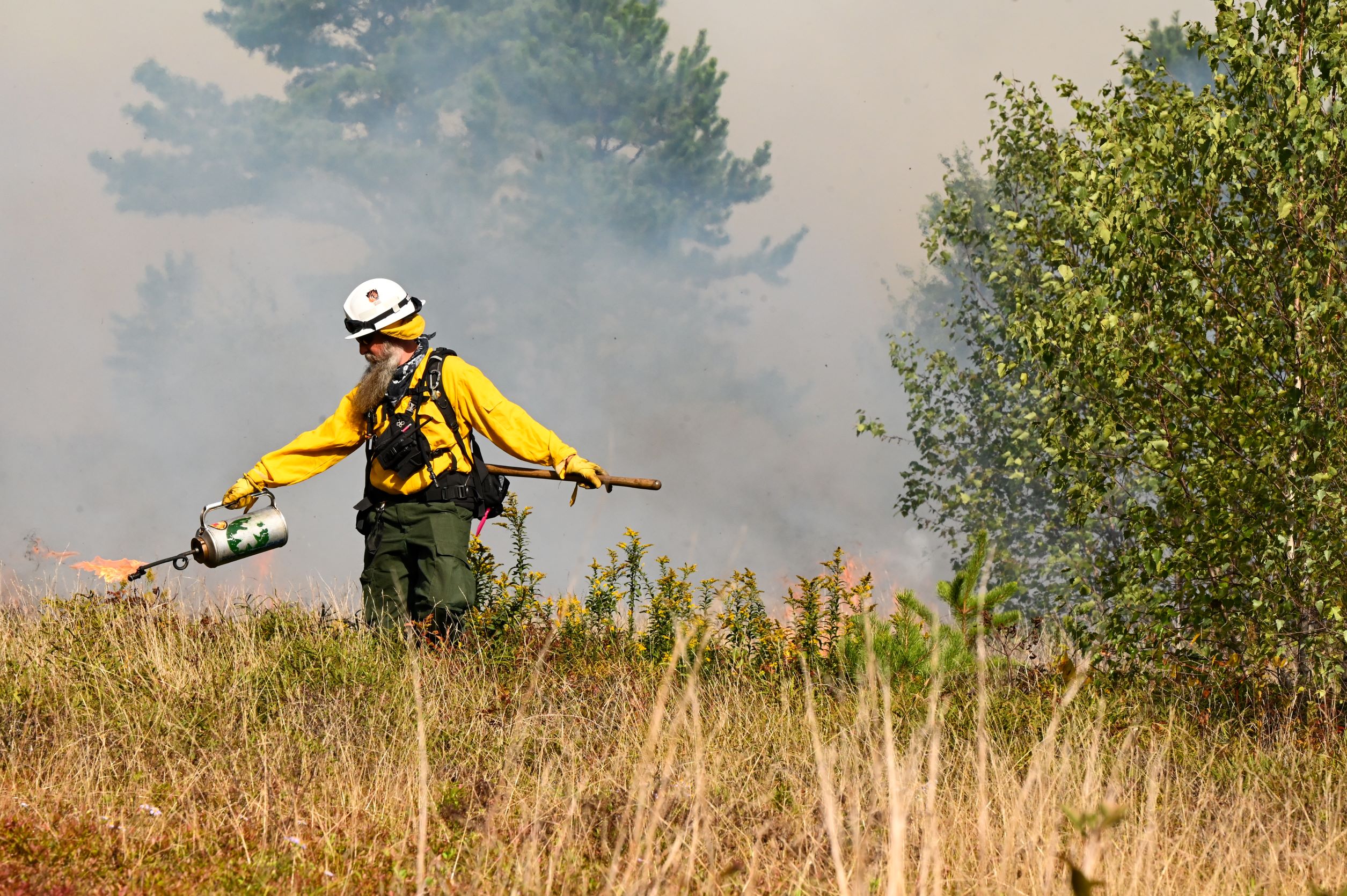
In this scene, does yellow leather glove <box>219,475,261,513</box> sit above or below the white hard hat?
below

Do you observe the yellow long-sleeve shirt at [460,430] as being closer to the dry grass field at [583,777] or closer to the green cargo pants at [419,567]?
the green cargo pants at [419,567]

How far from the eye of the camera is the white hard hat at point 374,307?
6.11m

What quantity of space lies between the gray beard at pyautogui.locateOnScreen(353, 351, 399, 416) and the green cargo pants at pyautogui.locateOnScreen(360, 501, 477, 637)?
610 mm

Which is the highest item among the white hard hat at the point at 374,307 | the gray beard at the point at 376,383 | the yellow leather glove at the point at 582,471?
the white hard hat at the point at 374,307

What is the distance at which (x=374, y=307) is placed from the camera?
611 centimetres

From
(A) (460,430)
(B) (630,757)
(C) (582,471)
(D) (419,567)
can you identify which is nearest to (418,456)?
(A) (460,430)

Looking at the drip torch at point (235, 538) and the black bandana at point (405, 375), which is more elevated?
the black bandana at point (405, 375)

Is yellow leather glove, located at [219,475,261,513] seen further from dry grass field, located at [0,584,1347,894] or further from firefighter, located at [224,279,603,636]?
dry grass field, located at [0,584,1347,894]

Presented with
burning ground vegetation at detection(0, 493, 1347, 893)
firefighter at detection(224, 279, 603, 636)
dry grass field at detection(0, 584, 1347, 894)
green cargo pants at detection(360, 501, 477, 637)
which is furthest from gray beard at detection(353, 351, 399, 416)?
dry grass field at detection(0, 584, 1347, 894)

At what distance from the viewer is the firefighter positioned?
604cm

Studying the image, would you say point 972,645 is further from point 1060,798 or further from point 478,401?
point 478,401

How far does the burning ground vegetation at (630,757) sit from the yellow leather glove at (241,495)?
63cm

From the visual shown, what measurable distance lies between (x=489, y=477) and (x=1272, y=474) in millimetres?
4094

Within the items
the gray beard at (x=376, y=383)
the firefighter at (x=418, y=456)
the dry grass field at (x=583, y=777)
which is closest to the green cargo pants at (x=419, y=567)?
the firefighter at (x=418, y=456)
